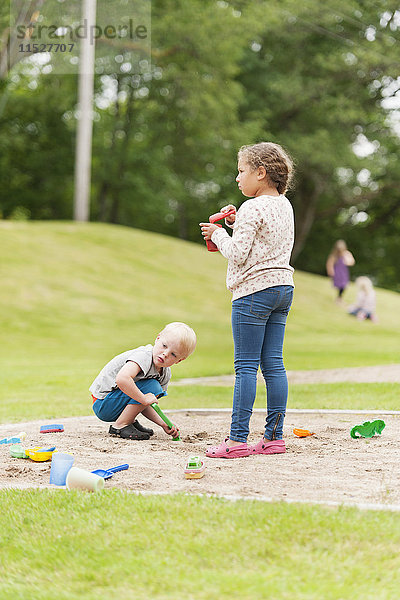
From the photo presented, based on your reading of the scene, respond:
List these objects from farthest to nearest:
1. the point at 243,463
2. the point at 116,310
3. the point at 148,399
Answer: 1. the point at 116,310
2. the point at 148,399
3. the point at 243,463

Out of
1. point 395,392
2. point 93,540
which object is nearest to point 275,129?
point 395,392

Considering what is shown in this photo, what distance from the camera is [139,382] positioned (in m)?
5.13

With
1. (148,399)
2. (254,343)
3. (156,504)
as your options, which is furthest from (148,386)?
(156,504)

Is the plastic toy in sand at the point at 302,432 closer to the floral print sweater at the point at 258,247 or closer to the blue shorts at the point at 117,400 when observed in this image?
the blue shorts at the point at 117,400

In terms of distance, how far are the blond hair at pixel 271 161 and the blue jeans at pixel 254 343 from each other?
0.64 meters

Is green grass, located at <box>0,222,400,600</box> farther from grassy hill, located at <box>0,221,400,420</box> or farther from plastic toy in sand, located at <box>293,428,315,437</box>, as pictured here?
plastic toy in sand, located at <box>293,428,315,437</box>

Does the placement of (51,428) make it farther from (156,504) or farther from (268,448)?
(156,504)

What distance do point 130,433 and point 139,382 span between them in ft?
1.16

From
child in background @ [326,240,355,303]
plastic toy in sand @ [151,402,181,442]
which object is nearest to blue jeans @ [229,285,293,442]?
plastic toy in sand @ [151,402,181,442]

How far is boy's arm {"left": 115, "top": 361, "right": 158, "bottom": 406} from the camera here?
4.88m

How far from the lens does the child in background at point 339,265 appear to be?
22.1m

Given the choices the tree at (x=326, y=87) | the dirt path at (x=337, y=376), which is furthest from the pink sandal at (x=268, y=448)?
the tree at (x=326, y=87)

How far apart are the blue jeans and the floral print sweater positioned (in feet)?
0.21

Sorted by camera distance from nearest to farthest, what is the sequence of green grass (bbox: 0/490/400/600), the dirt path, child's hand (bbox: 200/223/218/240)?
green grass (bbox: 0/490/400/600) < child's hand (bbox: 200/223/218/240) < the dirt path
